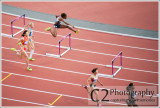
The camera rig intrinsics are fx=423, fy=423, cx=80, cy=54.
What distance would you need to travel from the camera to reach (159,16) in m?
23.0

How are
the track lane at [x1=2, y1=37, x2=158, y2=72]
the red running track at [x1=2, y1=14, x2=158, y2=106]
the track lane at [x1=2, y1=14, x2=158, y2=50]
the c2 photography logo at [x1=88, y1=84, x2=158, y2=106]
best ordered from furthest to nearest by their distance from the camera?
the track lane at [x1=2, y1=14, x2=158, y2=50] < the track lane at [x1=2, y1=37, x2=158, y2=72] < the red running track at [x1=2, y1=14, x2=158, y2=106] < the c2 photography logo at [x1=88, y1=84, x2=158, y2=106]

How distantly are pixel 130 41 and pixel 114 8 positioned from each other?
162 inches

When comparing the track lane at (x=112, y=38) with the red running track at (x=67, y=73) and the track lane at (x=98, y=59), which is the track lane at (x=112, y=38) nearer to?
the red running track at (x=67, y=73)

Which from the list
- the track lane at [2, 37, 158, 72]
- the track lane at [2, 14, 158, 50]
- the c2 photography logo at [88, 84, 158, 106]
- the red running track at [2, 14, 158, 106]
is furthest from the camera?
the track lane at [2, 14, 158, 50]

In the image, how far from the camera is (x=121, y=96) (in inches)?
639

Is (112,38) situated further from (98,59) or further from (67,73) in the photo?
(67,73)

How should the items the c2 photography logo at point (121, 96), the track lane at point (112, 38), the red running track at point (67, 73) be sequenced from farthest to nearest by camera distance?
1. the track lane at point (112, 38)
2. the red running track at point (67, 73)
3. the c2 photography logo at point (121, 96)

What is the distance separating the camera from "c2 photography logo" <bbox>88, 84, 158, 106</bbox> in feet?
51.7

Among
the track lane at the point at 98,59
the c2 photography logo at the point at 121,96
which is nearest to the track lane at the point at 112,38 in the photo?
the track lane at the point at 98,59

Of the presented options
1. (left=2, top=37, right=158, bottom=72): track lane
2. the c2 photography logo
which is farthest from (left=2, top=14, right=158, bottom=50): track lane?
the c2 photography logo

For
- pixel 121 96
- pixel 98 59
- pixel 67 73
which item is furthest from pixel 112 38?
pixel 121 96

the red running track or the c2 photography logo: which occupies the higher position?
the red running track

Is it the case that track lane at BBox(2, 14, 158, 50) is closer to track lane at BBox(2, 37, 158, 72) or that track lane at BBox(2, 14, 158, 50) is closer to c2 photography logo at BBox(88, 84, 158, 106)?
track lane at BBox(2, 37, 158, 72)

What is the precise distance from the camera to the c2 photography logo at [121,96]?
15.8 meters
